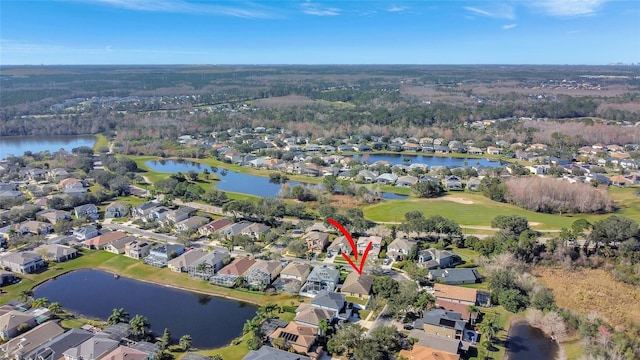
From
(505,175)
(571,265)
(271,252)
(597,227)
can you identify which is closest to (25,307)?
(271,252)

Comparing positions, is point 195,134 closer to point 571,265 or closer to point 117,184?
point 117,184

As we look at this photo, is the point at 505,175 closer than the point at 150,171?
Yes

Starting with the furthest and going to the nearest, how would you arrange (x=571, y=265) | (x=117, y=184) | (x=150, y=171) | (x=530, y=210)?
(x=150, y=171) < (x=117, y=184) < (x=530, y=210) < (x=571, y=265)

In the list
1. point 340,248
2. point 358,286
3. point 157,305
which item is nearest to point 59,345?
point 157,305

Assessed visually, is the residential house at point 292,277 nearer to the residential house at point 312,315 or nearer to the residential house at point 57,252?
the residential house at point 312,315

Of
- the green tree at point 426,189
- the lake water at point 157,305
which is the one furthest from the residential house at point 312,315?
the green tree at point 426,189
